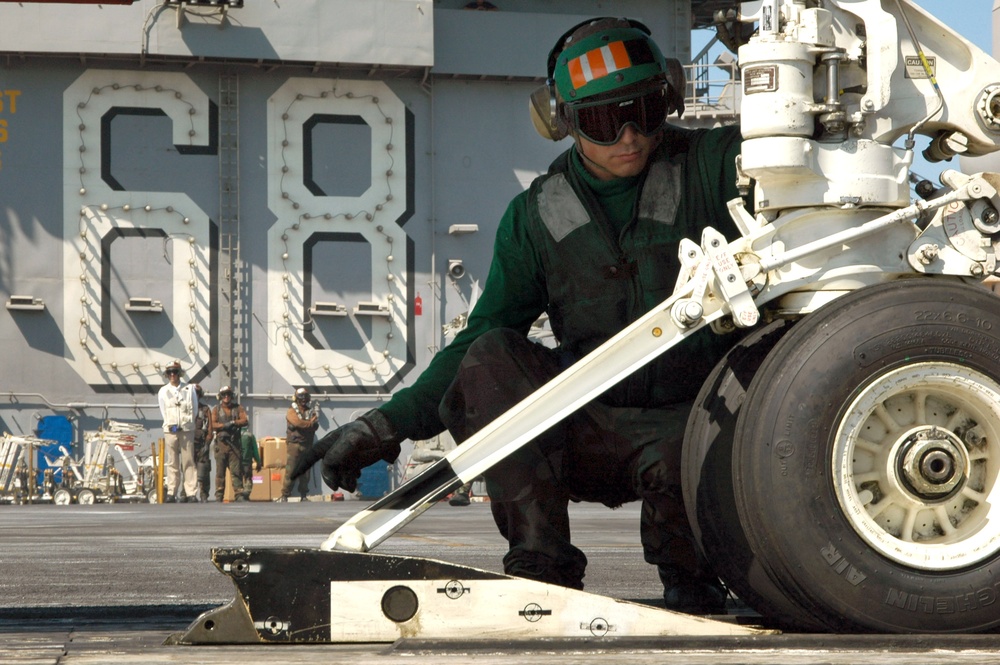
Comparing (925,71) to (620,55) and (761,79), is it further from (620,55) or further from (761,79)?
(620,55)

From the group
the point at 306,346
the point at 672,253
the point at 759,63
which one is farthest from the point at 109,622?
the point at 306,346

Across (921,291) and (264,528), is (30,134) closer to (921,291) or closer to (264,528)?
(264,528)

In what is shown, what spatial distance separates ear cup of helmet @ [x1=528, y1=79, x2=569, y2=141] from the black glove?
814 millimetres

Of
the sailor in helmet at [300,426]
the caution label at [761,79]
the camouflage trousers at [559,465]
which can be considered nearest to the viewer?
the caution label at [761,79]

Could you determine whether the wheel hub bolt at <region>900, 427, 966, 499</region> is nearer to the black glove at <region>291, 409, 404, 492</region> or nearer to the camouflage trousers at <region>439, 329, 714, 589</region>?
the camouflage trousers at <region>439, 329, 714, 589</region>

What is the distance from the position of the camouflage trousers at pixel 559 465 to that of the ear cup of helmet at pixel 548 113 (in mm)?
562

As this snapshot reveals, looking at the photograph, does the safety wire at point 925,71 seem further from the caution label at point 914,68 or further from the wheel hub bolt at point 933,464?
the wheel hub bolt at point 933,464

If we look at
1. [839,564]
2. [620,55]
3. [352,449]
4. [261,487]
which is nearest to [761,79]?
[620,55]

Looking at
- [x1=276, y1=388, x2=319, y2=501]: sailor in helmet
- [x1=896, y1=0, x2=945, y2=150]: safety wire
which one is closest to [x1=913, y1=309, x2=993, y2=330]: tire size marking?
[x1=896, y1=0, x2=945, y2=150]: safety wire

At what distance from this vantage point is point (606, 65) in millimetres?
3277

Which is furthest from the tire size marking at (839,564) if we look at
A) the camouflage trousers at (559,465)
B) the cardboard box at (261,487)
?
the cardboard box at (261,487)

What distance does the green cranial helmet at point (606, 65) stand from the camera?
129 inches

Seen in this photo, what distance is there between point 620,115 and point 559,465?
2.73ft

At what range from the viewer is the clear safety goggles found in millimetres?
3277
